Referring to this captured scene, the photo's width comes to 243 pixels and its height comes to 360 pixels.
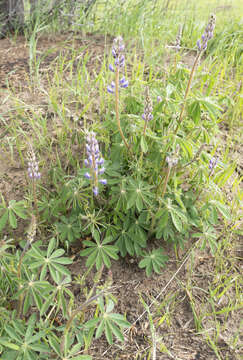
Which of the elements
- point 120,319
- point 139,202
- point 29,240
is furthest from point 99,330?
point 139,202

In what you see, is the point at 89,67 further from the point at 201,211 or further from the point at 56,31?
the point at 201,211

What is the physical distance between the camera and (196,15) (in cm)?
414

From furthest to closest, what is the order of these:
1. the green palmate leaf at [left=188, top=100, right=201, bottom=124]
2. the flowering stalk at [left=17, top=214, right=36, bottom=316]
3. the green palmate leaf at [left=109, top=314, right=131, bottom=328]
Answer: the green palmate leaf at [left=188, top=100, right=201, bottom=124] < the green palmate leaf at [left=109, top=314, right=131, bottom=328] < the flowering stalk at [left=17, top=214, right=36, bottom=316]

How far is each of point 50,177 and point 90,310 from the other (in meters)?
0.81

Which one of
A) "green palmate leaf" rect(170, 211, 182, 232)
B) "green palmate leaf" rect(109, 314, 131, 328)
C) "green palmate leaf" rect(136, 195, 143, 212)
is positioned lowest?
"green palmate leaf" rect(109, 314, 131, 328)

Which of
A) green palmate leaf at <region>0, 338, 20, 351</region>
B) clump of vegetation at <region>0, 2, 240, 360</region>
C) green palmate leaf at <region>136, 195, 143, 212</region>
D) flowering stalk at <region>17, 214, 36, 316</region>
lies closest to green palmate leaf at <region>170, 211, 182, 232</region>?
clump of vegetation at <region>0, 2, 240, 360</region>

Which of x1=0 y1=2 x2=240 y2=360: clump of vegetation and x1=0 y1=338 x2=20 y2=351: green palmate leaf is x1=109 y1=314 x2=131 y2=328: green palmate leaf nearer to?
x1=0 y1=2 x2=240 y2=360: clump of vegetation

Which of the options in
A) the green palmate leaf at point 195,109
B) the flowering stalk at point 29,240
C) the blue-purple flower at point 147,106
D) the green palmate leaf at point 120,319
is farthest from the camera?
the green palmate leaf at point 195,109

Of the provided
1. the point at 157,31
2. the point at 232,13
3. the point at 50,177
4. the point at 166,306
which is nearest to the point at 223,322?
the point at 166,306

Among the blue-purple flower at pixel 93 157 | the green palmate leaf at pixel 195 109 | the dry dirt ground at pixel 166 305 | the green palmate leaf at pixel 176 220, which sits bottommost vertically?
the dry dirt ground at pixel 166 305

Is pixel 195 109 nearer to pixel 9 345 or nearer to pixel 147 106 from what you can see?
pixel 147 106

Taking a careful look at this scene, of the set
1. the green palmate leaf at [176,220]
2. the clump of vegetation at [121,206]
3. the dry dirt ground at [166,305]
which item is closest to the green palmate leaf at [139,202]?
the clump of vegetation at [121,206]

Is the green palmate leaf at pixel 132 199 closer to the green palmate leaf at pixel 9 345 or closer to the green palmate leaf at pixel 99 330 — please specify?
the green palmate leaf at pixel 99 330

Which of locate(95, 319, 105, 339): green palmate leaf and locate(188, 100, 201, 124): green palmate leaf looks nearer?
locate(95, 319, 105, 339): green palmate leaf
